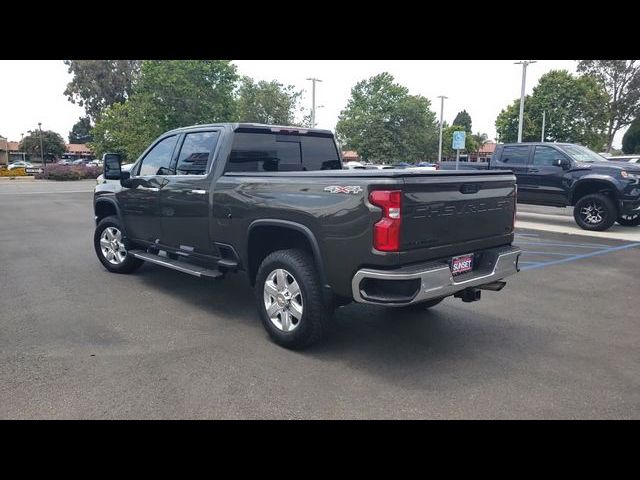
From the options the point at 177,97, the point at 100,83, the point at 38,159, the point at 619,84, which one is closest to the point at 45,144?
the point at 38,159

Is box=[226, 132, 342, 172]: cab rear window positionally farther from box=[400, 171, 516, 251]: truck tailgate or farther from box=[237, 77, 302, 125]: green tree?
box=[237, 77, 302, 125]: green tree

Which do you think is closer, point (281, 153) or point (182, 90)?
point (281, 153)

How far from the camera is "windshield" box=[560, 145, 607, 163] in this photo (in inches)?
485

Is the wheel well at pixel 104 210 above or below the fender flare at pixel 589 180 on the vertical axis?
below

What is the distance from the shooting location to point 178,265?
18.3 feet

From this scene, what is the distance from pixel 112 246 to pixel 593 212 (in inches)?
413

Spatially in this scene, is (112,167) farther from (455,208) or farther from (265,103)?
(265,103)

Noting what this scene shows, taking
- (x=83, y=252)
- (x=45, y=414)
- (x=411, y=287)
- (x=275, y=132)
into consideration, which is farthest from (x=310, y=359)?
(x=83, y=252)

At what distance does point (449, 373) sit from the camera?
3.98 meters

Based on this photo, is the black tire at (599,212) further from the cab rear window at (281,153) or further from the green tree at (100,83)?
the green tree at (100,83)

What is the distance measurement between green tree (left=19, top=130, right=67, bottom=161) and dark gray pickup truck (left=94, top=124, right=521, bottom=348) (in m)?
80.5

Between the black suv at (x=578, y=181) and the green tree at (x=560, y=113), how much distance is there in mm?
31615

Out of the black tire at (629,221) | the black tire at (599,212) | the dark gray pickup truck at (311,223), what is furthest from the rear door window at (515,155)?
the dark gray pickup truck at (311,223)

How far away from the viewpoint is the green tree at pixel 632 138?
51.3 meters
